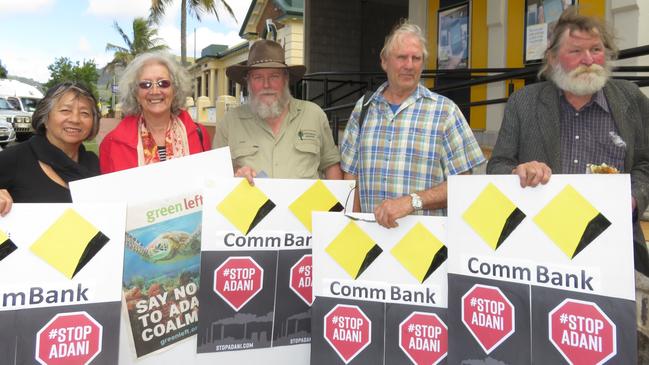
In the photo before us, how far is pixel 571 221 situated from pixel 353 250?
36.4 inches

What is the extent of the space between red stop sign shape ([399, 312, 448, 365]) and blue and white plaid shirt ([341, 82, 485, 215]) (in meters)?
0.77

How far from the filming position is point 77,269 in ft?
7.54

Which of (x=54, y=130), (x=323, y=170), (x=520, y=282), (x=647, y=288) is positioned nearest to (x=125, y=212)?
(x=54, y=130)

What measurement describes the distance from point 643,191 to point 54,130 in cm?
285

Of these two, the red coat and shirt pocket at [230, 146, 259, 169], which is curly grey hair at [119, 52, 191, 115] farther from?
shirt pocket at [230, 146, 259, 169]

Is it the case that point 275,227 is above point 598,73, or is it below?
below

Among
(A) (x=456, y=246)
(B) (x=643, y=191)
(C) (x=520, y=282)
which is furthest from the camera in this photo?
(B) (x=643, y=191)

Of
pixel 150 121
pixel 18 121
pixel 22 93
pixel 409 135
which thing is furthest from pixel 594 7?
pixel 22 93

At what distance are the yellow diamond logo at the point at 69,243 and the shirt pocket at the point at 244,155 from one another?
0.95m

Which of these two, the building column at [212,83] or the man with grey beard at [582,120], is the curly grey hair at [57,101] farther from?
the building column at [212,83]

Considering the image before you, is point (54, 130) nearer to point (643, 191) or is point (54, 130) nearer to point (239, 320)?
point (239, 320)

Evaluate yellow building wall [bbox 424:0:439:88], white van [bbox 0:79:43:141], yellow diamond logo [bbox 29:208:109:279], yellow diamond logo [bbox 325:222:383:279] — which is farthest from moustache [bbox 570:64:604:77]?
white van [bbox 0:79:43:141]

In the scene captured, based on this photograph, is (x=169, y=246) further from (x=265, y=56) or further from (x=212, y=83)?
(x=212, y=83)

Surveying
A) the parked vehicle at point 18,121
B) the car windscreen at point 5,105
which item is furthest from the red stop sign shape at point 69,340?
the car windscreen at point 5,105
